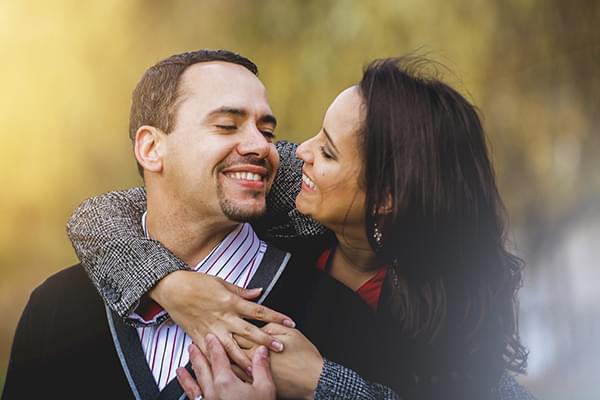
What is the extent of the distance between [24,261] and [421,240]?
1200 millimetres

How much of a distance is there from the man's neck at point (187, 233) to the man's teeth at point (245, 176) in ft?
0.25

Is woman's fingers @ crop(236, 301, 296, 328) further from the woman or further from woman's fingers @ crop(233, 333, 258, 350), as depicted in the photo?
the woman

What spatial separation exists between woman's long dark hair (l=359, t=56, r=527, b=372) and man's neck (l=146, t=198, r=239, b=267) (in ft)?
0.78

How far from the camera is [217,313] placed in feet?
3.51

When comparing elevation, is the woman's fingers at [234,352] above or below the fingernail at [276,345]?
below

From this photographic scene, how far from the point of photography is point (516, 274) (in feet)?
4.23

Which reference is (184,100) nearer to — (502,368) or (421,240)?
(421,240)

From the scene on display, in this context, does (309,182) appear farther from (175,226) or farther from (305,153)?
(175,226)

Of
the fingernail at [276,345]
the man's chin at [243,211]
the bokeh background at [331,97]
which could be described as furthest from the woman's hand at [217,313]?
the bokeh background at [331,97]

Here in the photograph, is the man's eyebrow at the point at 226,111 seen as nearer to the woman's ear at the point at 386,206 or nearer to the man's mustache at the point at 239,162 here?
Result: the man's mustache at the point at 239,162

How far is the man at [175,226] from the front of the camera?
1.17m

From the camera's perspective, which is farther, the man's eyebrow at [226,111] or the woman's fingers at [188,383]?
the man's eyebrow at [226,111]

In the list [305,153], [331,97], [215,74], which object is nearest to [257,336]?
[305,153]

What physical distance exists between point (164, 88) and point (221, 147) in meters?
0.17
